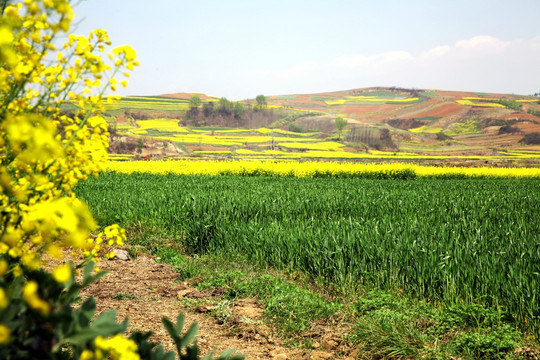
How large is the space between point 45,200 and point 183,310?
10.9ft

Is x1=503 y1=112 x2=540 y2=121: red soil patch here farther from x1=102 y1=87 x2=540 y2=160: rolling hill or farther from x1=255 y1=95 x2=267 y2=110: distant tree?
x1=255 y1=95 x2=267 y2=110: distant tree

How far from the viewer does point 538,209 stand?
1023 centimetres

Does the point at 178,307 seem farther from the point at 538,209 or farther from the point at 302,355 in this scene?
the point at 538,209

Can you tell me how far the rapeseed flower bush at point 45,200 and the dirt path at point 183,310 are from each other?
2455 mm

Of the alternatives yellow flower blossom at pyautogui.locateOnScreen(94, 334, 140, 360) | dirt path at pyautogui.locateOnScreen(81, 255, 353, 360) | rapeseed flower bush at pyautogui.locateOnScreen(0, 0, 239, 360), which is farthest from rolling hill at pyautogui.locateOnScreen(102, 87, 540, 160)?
yellow flower blossom at pyautogui.locateOnScreen(94, 334, 140, 360)

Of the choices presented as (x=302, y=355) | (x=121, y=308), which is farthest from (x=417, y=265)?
(x=121, y=308)

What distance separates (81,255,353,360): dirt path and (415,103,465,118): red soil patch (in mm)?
120001

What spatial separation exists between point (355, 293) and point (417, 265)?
860mm

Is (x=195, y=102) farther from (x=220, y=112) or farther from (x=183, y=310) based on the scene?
(x=183, y=310)

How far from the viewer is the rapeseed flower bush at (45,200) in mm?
929

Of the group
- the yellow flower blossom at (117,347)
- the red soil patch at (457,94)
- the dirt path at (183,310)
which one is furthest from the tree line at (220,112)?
the yellow flower blossom at (117,347)

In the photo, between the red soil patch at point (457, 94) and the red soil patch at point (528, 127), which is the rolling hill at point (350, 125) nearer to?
the red soil patch at point (528, 127)

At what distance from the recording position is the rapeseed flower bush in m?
0.93

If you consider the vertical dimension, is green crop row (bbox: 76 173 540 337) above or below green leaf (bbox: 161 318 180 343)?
below
